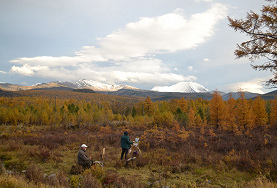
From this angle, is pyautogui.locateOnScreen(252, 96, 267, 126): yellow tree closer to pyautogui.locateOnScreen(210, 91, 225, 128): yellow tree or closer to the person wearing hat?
pyautogui.locateOnScreen(210, 91, 225, 128): yellow tree

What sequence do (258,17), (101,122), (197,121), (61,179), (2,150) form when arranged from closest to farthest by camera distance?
(61,179)
(258,17)
(2,150)
(197,121)
(101,122)

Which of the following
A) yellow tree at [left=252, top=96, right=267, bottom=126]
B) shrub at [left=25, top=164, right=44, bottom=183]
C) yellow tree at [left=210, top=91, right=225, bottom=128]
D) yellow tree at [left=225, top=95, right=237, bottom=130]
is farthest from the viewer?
yellow tree at [left=252, top=96, right=267, bottom=126]

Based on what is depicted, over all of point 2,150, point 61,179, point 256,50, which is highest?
point 256,50

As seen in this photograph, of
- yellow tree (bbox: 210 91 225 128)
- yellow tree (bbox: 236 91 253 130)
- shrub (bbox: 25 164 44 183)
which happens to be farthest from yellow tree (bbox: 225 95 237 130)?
shrub (bbox: 25 164 44 183)

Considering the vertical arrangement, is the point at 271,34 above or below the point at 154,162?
above

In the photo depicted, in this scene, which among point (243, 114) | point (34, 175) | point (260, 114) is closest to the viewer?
point (34, 175)

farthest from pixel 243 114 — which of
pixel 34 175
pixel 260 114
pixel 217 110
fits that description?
pixel 34 175

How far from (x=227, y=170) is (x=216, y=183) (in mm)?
1780

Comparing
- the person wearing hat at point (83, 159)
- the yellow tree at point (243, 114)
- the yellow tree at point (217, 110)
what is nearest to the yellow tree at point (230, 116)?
the yellow tree at point (217, 110)

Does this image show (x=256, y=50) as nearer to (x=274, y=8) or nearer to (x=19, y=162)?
(x=274, y=8)

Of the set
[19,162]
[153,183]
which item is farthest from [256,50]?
[19,162]

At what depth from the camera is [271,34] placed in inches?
310

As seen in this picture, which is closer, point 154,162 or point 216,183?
point 216,183

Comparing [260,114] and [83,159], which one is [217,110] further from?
[83,159]
